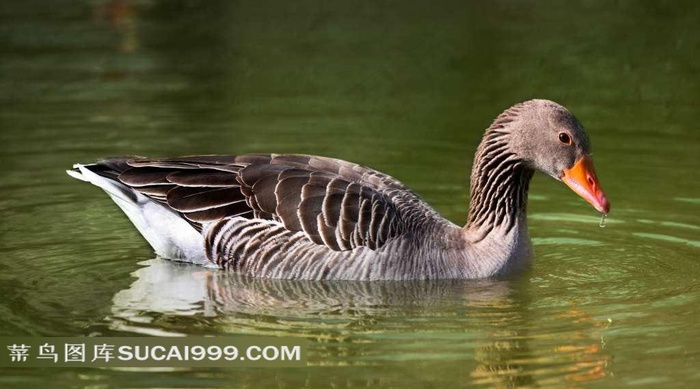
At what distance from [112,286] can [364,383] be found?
349 cm

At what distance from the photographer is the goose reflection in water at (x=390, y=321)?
1059 cm

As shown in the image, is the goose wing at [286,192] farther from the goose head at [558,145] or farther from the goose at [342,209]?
the goose head at [558,145]

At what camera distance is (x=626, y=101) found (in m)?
20.5

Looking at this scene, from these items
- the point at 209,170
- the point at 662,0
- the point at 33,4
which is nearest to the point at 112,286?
the point at 209,170

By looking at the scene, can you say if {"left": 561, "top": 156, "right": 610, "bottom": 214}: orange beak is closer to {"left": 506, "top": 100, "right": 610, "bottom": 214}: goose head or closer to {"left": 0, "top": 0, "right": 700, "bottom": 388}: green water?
{"left": 506, "top": 100, "right": 610, "bottom": 214}: goose head

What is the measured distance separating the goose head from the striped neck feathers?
181 mm

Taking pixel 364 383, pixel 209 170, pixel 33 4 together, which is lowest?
pixel 364 383

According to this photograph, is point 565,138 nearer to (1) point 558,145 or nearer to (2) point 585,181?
(1) point 558,145

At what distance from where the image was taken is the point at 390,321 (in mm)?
11609

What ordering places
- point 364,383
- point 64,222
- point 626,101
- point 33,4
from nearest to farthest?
1. point 364,383
2. point 64,222
3. point 626,101
4. point 33,4

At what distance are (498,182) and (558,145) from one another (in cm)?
81

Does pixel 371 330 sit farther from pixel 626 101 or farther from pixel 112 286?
pixel 626 101

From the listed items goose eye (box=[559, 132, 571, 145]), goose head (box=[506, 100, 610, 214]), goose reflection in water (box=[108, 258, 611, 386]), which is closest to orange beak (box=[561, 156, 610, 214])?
goose head (box=[506, 100, 610, 214])

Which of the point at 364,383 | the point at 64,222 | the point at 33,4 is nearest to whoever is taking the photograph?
the point at 364,383
